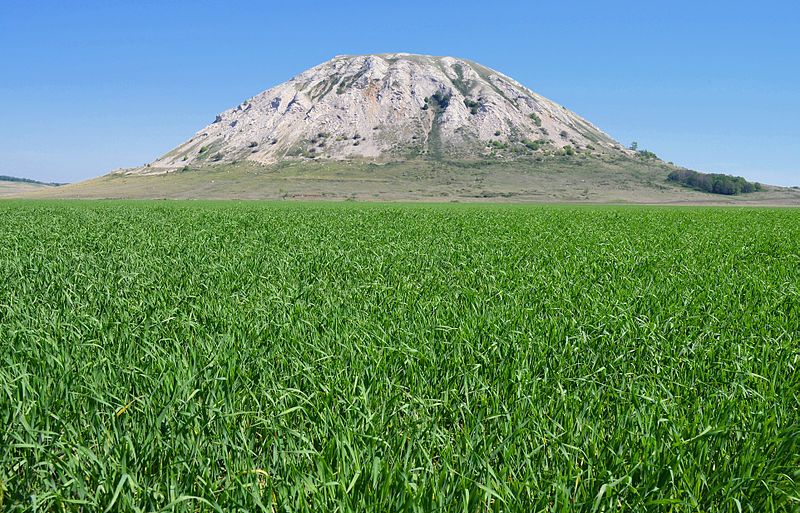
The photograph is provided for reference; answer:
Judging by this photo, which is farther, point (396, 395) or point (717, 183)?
point (717, 183)

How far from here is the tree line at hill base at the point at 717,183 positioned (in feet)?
487

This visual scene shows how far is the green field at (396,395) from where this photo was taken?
2637 millimetres

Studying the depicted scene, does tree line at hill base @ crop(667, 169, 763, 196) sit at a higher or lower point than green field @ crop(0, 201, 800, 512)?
higher

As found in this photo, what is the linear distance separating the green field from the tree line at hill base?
164 metres

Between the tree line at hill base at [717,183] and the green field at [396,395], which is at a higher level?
the tree line at hill base at [717,183]

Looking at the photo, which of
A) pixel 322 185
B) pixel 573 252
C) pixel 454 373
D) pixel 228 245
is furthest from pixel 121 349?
pixel 322 185

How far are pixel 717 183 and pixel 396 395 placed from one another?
17269 cm

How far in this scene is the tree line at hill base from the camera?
148500mm

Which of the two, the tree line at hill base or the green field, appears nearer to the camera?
the green field

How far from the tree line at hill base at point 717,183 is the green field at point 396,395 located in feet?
537

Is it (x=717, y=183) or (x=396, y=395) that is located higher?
(x=717, y=183)

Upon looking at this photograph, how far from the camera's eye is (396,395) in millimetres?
3779

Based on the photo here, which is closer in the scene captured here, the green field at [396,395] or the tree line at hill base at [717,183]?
the green field at [396,395]

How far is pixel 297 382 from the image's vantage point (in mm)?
4062
